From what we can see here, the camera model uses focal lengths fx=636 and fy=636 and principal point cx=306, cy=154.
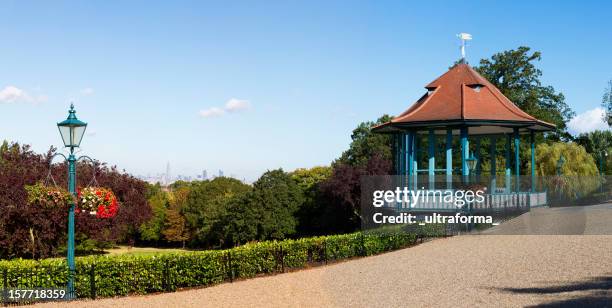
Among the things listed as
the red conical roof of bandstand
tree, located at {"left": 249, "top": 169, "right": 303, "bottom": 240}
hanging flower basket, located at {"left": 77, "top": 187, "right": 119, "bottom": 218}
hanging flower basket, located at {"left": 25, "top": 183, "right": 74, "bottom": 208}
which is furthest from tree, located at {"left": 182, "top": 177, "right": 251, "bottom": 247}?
hanging flower basket, located at {"left": 25, "top": 183, "right": 74, "bottom": 208}

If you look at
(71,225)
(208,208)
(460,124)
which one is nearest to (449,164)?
(460,124)

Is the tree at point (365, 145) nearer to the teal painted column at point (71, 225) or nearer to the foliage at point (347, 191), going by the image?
the foliage at point (347, 191)

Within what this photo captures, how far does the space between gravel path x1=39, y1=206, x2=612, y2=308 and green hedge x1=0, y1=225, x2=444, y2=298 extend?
0.58m

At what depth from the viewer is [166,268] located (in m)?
17.0

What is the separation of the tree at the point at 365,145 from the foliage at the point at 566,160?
11.9 metres

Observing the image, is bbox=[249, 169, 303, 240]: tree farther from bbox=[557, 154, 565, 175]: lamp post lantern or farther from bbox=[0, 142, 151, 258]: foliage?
bbox=[557, 154, 565, 175]: lamp post lantern

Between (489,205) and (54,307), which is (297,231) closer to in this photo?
(489,205)

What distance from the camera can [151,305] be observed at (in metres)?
14.8

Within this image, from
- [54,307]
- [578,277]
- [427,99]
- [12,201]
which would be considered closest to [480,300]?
[578,277]

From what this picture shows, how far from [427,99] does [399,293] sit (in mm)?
15675

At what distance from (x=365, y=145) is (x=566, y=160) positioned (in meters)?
17.8

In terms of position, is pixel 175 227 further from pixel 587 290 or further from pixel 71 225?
pixel 587 290

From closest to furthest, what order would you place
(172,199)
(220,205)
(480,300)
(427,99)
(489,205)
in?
(480,300), (489,205), (427,99), (220,205), (172,199)

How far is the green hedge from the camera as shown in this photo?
16203mm
